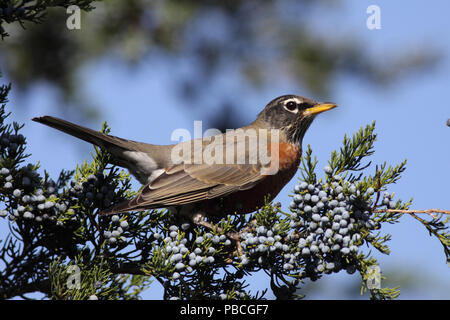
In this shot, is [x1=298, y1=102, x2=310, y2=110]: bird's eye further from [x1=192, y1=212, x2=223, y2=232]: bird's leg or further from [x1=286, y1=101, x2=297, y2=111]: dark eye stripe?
[x1=192, y1=212, x2=223, y2=232]: bird's leg

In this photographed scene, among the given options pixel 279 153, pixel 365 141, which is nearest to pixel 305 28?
pixel 279 153

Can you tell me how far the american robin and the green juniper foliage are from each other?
9.3 inches

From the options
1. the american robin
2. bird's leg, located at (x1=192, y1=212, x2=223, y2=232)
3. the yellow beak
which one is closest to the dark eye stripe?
the american robin

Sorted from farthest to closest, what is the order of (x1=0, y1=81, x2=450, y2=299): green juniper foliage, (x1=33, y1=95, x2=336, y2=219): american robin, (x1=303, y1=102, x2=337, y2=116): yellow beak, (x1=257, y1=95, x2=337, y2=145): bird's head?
(x1=257, y1=95, x2=337, y2=145): bird's head, (x1=303, y1=102, x2=337, y2=116): yellow beak, (x1=33, y1=95, x2=336, y2=219): american robin, (x1=0, y1=81, x2=450, y2=299): green juniper foliage

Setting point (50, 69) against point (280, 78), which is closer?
point (50, 69)

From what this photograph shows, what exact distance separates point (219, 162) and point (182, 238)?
1.09 m

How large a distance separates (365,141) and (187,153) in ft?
5.22

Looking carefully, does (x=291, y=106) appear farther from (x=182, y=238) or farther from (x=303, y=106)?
(x=182, y=238)

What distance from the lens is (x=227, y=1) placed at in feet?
16.1

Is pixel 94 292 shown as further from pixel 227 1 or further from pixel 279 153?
pixel 227 1

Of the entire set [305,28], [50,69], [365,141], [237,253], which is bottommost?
[237,253]

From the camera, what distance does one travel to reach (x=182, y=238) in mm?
3008

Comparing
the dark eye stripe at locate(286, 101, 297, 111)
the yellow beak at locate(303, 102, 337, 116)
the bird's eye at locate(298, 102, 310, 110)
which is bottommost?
the yellow beak at locate(303, 102, 337, 116)

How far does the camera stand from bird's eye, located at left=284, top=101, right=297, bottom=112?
4363 mm
